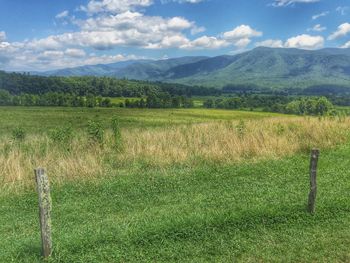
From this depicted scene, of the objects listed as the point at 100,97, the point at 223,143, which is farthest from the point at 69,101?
the point at 223,143

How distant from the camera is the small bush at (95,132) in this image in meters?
12.6

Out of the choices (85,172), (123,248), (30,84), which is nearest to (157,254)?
(123,248)

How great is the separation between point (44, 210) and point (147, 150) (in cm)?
666

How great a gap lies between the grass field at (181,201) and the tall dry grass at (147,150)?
4 centimetres

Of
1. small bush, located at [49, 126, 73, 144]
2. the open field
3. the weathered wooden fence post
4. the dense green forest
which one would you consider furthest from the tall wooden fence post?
the dense green forest

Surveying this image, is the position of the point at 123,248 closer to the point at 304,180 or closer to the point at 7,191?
the point at 7,191

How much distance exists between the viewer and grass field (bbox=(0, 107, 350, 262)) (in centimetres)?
567

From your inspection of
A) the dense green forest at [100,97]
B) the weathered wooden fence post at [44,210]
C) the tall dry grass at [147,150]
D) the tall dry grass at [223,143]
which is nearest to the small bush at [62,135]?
the tall dry grass at [147,150]

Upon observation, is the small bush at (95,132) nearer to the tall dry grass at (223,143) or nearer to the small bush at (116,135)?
the small bush at (116,135)

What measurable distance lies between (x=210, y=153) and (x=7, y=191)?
621cm

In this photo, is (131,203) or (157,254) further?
(131,203)

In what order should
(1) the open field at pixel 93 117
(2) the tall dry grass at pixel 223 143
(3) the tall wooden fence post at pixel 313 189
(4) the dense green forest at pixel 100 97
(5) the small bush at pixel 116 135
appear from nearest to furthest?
1. (3) the tall wooden fence post at pixel 313 189
2. (2) the tall dry grass at pixel 223 143
3. (5) the small bush at pixel 116 135
4. (1) the open field at pixel 93 117
5. (4) the dense green forest at pixel 100 97

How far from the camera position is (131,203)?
7879mm

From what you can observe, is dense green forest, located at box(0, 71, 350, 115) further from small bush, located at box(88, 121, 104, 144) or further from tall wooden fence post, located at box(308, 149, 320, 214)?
tall wooden fence post, located at box(308, 149, 320, 214)
